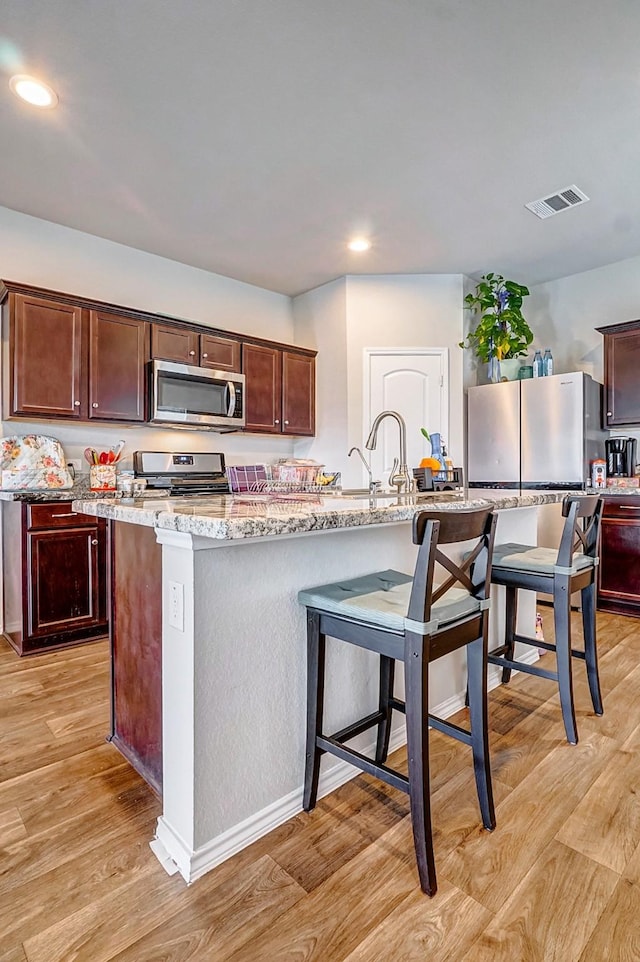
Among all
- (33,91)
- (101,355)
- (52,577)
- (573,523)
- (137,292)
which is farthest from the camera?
(137,292)

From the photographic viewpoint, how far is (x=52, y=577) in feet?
9.81

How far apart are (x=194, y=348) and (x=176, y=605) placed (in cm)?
302

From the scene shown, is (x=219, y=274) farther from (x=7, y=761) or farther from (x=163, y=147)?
(x=7, y=761)

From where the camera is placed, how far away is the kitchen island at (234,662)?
1292 millimetres

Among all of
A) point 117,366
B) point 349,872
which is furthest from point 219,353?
point 349,872

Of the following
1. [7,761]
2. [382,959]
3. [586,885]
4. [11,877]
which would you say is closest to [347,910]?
[382,959]

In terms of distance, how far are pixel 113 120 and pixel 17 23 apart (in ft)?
1.78

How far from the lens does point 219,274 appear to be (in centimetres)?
441

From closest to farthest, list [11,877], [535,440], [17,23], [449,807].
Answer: [11,877]
[449,807]
[17,23]
[535,440]

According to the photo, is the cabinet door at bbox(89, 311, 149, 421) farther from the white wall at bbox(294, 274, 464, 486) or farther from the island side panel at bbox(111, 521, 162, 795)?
the island side panel at bbox(111, 521, 162, 795)

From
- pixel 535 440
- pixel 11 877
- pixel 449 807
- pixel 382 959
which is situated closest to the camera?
pixel 382 959

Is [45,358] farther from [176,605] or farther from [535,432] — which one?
[535,432]

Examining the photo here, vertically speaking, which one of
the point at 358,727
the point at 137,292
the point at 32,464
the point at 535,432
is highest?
the point at 137,292

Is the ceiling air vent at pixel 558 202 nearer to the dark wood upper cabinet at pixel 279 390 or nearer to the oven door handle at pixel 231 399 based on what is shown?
the dark wood upper cabinet at pixel 279 390
